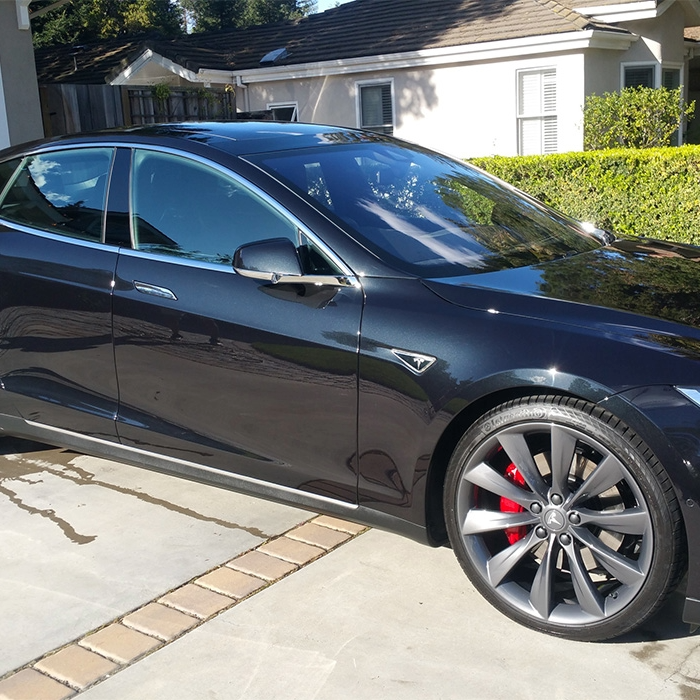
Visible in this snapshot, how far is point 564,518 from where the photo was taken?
300 cm

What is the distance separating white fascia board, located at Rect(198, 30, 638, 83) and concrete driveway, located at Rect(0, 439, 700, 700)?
503 inches

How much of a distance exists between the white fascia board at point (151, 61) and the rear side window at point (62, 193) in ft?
50.1

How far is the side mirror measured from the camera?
3.36 metres

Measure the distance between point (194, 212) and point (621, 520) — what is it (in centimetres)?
210

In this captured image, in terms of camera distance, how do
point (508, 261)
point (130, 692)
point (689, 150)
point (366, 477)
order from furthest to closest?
point (689, 150) → point (508, 261) → point (366, 477) → point (130, 692)

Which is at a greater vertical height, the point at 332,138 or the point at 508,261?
the point at 332,138

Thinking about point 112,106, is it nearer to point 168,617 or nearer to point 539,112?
point 539,112

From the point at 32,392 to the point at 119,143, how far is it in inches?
48.0

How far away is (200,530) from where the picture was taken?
4.07m

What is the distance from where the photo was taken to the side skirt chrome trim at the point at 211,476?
3357 mm

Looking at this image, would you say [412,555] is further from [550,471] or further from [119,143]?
[119,143]

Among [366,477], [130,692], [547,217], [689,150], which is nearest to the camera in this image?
[130,692]

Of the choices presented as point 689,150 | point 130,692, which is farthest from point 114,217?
point 689,150

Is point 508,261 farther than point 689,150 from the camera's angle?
No
